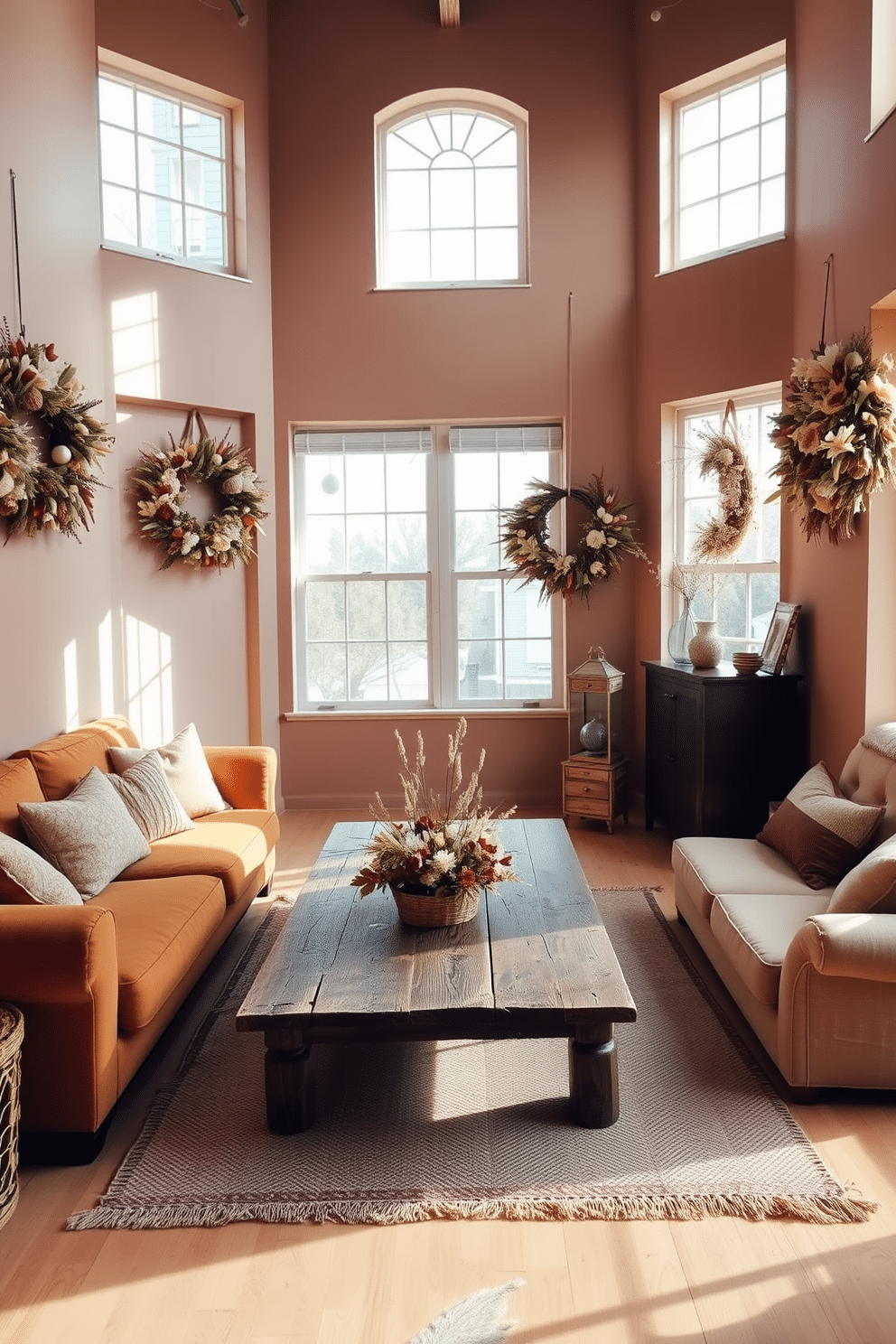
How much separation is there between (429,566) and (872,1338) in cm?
498

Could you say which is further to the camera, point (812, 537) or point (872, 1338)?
point (812, 537)

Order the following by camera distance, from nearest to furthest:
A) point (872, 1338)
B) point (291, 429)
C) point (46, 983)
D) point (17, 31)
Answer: point (872, 1338)
point (46, 983)
point (17, 31)
point (291, 429)

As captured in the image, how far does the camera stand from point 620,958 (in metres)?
4.11

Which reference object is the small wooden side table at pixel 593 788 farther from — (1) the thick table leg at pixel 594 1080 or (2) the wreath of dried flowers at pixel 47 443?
(1) the thick table leg at pixel 594 1080

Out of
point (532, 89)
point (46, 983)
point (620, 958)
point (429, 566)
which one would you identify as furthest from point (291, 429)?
point (46, 983)

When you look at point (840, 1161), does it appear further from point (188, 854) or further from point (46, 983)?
point (188, 854)

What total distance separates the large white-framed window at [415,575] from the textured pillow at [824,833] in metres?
2.67

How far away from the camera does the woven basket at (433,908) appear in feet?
10.6

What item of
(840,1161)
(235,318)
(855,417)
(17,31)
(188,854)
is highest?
(17,31)

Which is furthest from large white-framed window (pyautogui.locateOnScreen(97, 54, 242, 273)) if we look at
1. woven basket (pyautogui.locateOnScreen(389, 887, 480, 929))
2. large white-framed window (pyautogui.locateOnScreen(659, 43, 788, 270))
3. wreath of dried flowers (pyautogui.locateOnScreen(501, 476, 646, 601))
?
woven basket (pyautogui.locateOnScreen(389, 887, 480, 929))

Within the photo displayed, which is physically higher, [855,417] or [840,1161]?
[855,417]

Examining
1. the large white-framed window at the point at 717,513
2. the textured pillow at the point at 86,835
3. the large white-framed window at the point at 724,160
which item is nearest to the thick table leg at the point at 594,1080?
the textured pillow at the point at 86,835

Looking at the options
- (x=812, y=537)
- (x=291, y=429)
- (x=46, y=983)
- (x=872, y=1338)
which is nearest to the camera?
(x=872, y=1338)

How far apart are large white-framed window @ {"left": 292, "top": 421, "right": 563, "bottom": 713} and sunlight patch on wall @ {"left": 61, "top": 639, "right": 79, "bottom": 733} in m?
1.90
